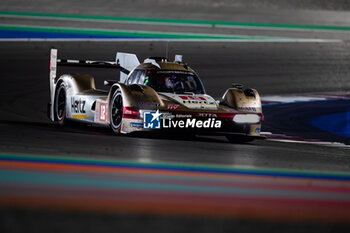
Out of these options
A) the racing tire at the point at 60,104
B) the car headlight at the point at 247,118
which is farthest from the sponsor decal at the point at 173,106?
the racing tire at the point at 60,104

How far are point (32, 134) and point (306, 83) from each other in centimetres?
1124

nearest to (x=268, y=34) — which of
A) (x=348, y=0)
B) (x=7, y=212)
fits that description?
(x=348, y=0)

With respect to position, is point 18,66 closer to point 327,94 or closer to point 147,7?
point 327,94

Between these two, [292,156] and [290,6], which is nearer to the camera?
[292,156]

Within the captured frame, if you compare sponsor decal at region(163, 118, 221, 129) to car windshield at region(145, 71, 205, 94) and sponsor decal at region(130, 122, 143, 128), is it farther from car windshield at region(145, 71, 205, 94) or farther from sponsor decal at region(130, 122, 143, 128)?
car windshield at region(145, 71, 205, 94)

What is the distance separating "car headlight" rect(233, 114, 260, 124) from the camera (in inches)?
372

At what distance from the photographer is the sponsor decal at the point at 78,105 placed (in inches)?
420

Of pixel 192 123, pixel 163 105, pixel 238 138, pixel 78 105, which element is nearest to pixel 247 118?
pixel 238 138

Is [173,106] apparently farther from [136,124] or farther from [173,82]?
[173,82]

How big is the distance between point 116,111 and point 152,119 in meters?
0.79

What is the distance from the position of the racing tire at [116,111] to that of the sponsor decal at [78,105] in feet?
3.49

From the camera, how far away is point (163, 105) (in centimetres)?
912

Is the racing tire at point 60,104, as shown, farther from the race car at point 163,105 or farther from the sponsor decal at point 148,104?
the sponsor decal at point 148,104

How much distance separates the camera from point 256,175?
612cm
